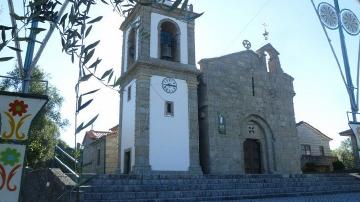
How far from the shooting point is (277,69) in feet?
69.1

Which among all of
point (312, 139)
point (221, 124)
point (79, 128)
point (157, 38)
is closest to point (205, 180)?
point (221, 124)

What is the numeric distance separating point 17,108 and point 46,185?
23.3 ft

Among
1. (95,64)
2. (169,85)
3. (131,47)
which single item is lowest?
(95,64)

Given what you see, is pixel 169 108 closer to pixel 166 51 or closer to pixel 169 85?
pixel 169 85

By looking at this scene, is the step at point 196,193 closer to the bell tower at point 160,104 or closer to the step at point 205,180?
the step at point 205,180

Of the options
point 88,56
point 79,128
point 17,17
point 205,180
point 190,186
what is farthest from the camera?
point 205,180

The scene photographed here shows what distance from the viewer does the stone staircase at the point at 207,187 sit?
9.11 m

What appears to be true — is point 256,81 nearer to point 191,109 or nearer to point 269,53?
point 269,53

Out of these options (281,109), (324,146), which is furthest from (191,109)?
(324,146)

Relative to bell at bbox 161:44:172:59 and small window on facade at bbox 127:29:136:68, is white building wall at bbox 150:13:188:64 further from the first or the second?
small window on facade at bbox 127:29:136:68

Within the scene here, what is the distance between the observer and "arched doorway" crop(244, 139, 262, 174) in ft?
61.1

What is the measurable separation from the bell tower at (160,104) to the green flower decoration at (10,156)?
12.8 meters

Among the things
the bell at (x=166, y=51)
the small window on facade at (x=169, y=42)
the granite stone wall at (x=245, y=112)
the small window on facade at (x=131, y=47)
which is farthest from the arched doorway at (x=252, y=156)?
the small window on facade at (x=131, y=47)

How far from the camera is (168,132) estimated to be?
1612cm
